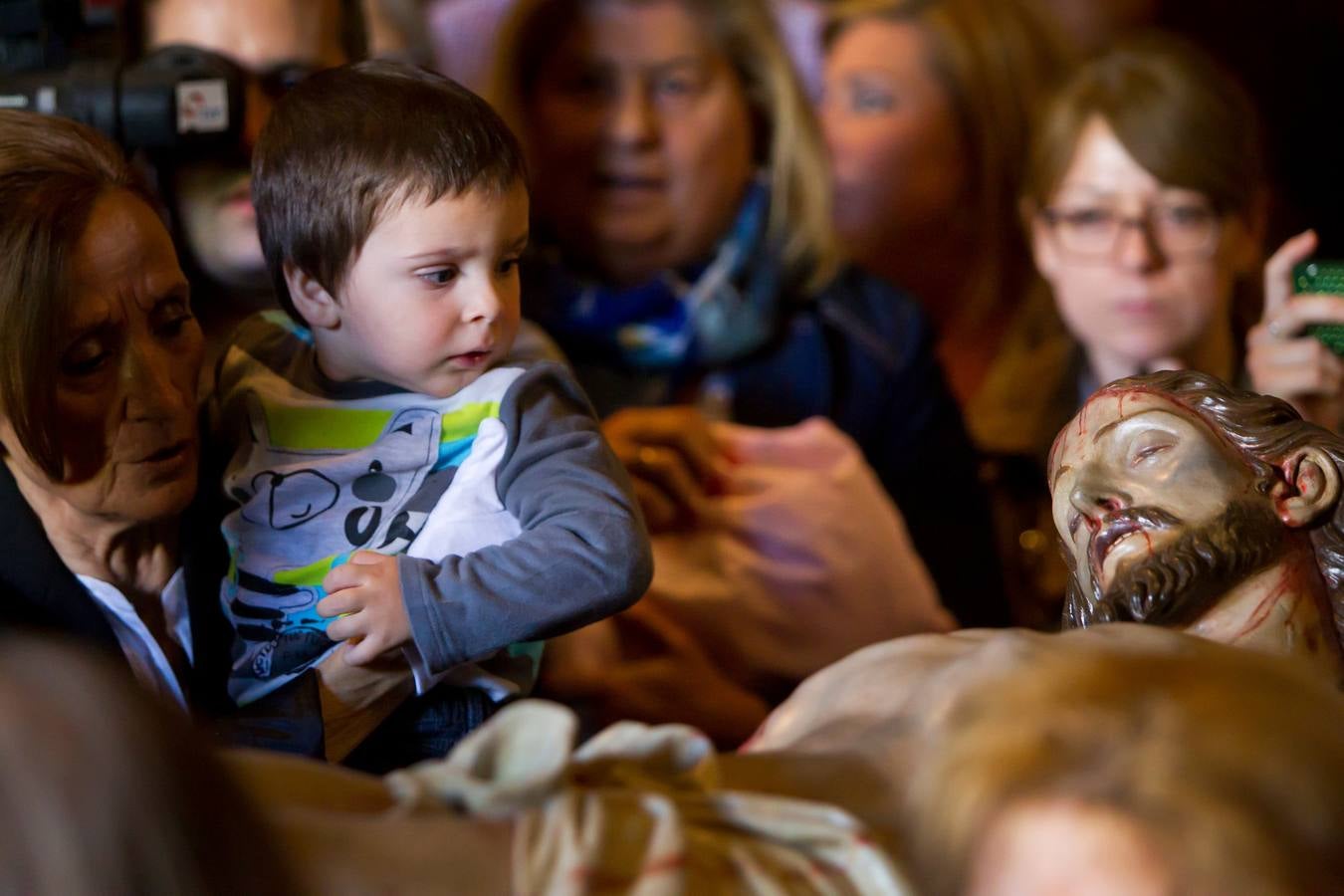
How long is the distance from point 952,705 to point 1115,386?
33 centimetres

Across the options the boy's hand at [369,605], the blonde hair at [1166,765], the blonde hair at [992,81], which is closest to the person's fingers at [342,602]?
the boy's hand at [369,605]

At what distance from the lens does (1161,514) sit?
965mm

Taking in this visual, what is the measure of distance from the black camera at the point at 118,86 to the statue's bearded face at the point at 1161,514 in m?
0.79

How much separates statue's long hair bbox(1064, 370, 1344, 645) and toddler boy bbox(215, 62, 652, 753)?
37 cm

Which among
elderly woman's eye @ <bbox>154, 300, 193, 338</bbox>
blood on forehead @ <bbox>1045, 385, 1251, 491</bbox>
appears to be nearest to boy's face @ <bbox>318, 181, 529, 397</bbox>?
elderly woman's eye @ <bbox>154, 300, 193, 338</bbox>

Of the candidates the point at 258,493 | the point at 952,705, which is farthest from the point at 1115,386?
the point at 258,493

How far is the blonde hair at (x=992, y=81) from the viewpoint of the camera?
2332 millimetres

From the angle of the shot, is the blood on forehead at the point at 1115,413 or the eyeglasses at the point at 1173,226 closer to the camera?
the blood on forehead at the point at 1115,413

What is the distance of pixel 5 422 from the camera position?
0.97 metres

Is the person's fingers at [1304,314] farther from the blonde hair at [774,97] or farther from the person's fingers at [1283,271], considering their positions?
the blonde hair at [774,97]

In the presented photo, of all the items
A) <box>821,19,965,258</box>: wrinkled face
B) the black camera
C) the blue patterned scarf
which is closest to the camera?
the black camera

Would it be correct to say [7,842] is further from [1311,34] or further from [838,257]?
[1311,34]

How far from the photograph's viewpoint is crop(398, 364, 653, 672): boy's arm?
0.89 metres

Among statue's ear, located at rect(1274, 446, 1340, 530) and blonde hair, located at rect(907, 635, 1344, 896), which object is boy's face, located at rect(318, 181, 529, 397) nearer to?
blonde hair, located at rect(907, 635, 1344, 896)
